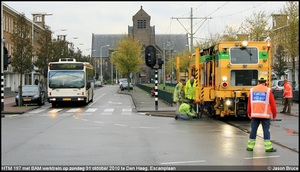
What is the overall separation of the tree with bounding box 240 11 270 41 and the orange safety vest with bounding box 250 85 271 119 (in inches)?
1257

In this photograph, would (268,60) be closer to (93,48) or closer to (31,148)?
(31,148)

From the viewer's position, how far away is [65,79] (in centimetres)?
3073

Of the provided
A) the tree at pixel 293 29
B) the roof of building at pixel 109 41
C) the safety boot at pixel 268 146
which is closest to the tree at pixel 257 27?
the tree at pixel 293 29

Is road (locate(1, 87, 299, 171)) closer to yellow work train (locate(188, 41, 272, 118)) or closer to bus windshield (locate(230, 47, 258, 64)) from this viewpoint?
yellow work train (locate(188, 41, 272, 118))

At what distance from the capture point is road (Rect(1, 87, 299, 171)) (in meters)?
9.71

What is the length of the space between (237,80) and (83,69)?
14.4 metres

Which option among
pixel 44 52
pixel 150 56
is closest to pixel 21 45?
pixel 44 52

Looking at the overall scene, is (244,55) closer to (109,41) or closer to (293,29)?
(293,29)

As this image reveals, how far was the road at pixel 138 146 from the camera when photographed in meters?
→ 9.71

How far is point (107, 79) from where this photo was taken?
13538 cm

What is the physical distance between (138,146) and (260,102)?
3457 mm

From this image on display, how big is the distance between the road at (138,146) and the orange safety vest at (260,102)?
0.96 m

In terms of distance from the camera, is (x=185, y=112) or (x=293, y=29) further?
(x=185, y=112)

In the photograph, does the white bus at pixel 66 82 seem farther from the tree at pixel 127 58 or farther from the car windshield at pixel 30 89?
the tree at pixel 127 58
